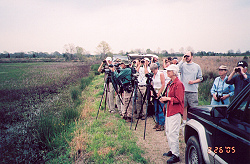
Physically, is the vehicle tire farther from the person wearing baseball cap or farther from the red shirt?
the person wearing baseball cap

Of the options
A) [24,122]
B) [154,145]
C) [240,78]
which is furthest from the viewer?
[24,122]

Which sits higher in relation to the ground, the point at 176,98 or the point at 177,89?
the point at 177,89

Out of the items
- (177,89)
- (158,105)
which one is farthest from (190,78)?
(177,89)

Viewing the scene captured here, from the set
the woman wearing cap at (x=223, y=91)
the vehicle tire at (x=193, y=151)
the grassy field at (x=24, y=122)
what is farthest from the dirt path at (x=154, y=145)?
the grassy field at (x=24, y=122)

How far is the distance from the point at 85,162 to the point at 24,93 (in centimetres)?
1070

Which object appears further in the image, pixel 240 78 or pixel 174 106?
pixel 240 78

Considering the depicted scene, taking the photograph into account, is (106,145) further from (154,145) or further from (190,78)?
(190,78)

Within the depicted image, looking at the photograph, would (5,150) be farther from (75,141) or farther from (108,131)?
(108,131)

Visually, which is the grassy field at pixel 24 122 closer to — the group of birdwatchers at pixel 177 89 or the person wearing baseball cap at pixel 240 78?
the group of birdwatchers at pixel 177 89

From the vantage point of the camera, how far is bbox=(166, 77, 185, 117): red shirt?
118 inches

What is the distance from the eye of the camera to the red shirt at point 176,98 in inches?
118

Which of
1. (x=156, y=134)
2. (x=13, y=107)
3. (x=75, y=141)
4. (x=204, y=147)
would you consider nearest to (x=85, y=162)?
(x=75, y=141)

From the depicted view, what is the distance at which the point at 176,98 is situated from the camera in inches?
118

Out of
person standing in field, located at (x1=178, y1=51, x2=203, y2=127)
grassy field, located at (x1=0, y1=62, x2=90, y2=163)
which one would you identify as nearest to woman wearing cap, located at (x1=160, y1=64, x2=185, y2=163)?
person standing in field, located at (x1=178, y1=51, x2=203, y2=127)
